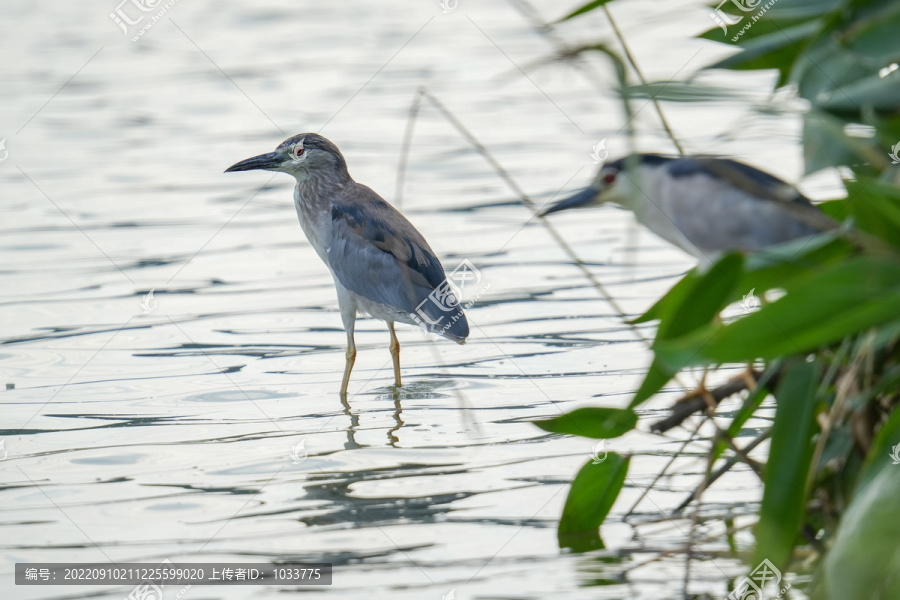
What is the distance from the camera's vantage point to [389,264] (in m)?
6.50

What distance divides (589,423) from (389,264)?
11.1 feet

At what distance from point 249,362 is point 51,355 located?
3.82ft

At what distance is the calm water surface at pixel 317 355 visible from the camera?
13.0 feet

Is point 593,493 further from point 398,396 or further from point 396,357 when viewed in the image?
point 396,357

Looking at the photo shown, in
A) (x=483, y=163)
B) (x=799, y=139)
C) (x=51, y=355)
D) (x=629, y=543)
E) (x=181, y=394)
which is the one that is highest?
(x=483, y=163)

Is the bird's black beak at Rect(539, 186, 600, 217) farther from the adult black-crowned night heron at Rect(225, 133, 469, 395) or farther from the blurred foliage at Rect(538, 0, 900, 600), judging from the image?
the adult black-crowned night heron at Rect(225, 133, 469, 395)

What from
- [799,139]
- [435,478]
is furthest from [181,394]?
[799,139]

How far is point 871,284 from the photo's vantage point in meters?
2.31

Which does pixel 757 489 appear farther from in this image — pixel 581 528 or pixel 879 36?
pixel 879 36

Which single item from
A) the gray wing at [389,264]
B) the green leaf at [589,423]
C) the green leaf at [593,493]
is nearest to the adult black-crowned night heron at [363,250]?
the gray wing at [389,264]

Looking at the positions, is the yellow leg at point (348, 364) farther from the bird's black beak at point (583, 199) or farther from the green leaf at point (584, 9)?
the green leaf at point (584, 9)

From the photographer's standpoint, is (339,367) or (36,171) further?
(36,171)

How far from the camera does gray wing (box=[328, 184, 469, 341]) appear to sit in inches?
245

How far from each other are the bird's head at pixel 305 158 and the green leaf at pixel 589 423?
4126mm
